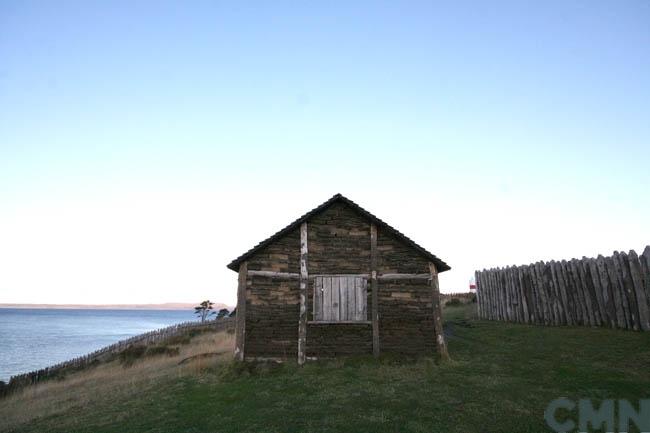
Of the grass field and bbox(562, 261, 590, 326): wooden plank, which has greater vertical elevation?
bbox(562, 261, 590, 326): wooden plank

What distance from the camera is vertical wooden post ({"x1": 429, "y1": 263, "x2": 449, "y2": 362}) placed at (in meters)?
13.5

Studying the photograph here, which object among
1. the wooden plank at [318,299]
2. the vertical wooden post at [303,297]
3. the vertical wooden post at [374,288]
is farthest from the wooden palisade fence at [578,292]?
the vertical wooden post at [303,297]

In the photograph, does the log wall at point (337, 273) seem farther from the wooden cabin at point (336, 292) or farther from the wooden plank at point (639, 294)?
the wooden plank at point (639, 294)

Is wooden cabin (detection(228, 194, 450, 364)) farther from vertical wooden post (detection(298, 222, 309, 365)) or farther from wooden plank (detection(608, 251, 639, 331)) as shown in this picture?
wooden plank (detection(608, 251, 639, 331))

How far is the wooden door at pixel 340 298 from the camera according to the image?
13.9 metres

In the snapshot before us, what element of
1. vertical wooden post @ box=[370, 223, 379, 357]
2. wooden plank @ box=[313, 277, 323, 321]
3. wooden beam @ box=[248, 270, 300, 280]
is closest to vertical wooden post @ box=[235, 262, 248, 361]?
wooden beam @ box=[248, 270, 300, 280]

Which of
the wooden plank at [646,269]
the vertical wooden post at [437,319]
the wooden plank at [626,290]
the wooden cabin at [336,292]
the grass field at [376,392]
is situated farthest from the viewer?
the wooden cabin at [336,292]

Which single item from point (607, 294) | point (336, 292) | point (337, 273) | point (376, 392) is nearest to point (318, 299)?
point (336, 292)

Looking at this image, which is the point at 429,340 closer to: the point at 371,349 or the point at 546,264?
the point at 371,349

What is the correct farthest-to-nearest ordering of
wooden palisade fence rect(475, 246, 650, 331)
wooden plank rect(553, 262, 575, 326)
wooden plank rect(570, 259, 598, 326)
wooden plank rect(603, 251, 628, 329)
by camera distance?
wooden plank rect(553, 262, 575, 326)
wooden plank rect(570, 259, 598, 326)
wooden plank rect(603, 251, 628, 329)
wooden palisade fence rect(475, 246, 650, 331)

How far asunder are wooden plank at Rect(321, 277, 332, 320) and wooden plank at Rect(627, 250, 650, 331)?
8836 millimetres

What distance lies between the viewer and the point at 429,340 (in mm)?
13766

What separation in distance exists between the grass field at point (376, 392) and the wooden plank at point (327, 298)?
56.8 inches

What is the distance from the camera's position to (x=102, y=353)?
25297 mm
